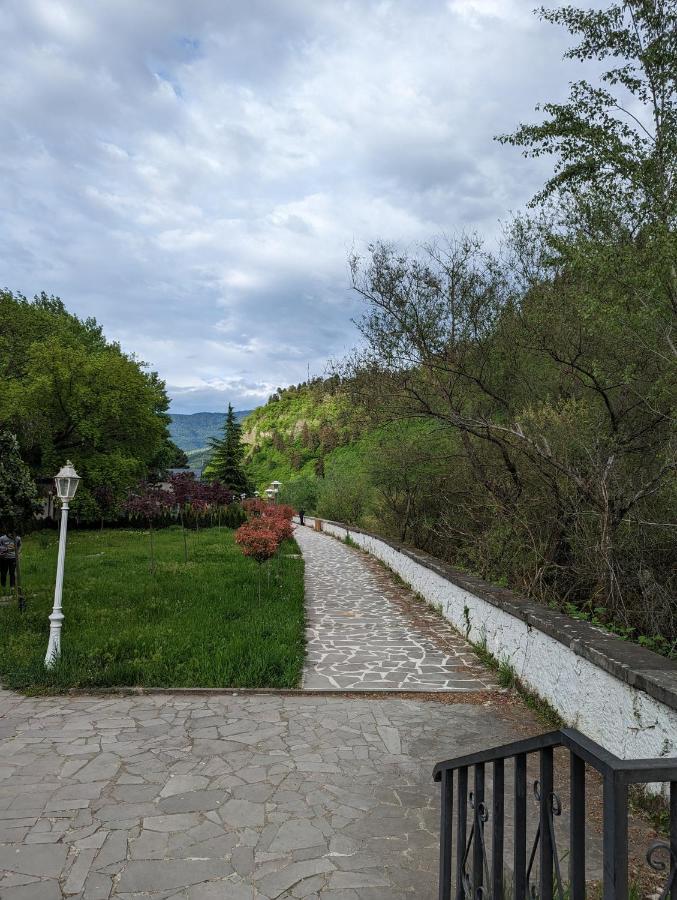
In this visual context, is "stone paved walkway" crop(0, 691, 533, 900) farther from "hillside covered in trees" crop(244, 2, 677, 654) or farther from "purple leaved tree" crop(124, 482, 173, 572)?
"purple leaved tree" crop(124, 482, 173, 572)

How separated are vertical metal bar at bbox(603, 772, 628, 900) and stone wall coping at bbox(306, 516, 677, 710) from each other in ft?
8.65

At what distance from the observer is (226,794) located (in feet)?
12.2

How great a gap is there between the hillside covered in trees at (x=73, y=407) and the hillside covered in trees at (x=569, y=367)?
1691 centimetres

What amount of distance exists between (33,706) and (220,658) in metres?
1.88

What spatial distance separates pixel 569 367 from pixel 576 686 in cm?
549

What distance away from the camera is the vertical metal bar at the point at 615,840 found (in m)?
1.14

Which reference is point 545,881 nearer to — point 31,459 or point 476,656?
point 476,656

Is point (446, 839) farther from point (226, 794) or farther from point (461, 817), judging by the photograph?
point (226, 794)

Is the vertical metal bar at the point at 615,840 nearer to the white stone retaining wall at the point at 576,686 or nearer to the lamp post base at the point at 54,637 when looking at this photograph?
the white stone retaining wall at the point at 576,686

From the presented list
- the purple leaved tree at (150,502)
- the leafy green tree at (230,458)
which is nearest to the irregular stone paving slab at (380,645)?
the purple leaved tree at (150,502)

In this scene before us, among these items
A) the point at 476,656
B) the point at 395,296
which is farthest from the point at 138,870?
the point at 395,296

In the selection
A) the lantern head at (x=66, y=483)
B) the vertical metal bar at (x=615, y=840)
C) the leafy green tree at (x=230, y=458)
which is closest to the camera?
the vertical metal bar at (x=615, y=840)

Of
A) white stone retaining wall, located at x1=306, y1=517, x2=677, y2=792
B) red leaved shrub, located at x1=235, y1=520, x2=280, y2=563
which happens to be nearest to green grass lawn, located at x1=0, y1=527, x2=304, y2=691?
red leaved shrub, located at x1=235, y1=520, x2=280, y2=563

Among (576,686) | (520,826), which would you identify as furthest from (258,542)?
(520,826)
